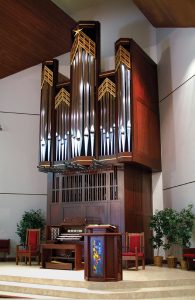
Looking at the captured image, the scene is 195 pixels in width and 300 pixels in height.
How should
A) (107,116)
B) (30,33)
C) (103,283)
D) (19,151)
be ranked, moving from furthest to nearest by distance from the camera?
(19,151) → (30,33) → (107,116) → (103,283)

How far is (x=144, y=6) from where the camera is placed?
8227mm

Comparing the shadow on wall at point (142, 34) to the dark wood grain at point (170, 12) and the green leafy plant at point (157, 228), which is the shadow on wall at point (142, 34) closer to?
the dark wood grain at point (170, 12)

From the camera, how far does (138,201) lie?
8.57m

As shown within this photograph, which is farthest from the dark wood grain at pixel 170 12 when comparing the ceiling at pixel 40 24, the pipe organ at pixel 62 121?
the pipe organ at pixel 62 121

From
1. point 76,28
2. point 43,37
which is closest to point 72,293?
point 76,28

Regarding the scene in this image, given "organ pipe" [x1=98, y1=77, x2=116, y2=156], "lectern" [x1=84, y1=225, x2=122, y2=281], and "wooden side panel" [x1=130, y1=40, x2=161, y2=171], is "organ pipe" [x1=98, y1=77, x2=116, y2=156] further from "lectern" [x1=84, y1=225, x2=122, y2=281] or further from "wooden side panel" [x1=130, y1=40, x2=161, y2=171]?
"lectern" [x1=84, y1=225, x2=122, y2=281]

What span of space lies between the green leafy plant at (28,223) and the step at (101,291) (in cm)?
335

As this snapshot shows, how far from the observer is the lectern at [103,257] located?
5500mm

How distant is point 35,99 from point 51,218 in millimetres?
3115

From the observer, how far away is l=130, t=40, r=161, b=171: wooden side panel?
8.12 metres

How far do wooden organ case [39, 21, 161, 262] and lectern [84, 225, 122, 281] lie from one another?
2.36 meters

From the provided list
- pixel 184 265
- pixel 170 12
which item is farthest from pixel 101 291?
pixel 170 12

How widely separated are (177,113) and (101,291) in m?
4.37

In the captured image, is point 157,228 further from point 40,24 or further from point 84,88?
point 40,24
